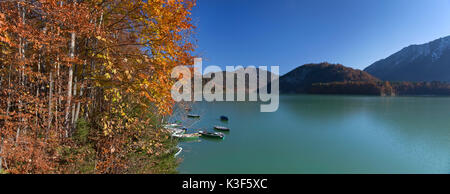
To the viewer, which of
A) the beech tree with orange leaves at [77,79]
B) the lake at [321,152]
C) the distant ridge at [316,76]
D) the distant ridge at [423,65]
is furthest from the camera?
the distant ridge at [423,65]

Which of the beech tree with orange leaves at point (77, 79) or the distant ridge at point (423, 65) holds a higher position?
the distant ridge at point (423, 65)

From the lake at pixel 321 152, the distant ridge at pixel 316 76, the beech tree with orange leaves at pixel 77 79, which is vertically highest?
the distant ridge at pixel 316 76

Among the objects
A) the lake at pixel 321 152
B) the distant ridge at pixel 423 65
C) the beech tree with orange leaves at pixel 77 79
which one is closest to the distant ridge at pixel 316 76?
the distant ridge at pixel 423 65

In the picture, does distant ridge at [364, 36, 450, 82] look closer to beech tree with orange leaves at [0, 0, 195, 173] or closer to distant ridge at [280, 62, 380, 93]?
distant ridge at [280, 62, 380, 93]

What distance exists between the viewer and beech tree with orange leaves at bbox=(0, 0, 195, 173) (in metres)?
3.83

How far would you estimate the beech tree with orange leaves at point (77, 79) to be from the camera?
3830 mm

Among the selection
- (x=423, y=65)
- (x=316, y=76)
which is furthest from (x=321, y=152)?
(x=423, y=65)

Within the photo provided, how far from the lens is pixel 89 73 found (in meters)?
5.17

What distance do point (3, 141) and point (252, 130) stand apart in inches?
767

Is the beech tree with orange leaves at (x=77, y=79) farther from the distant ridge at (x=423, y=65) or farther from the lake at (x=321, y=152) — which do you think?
the distant ridge at (x=423, y=65)

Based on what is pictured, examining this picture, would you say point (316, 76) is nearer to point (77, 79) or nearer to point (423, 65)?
point (423, 65)
